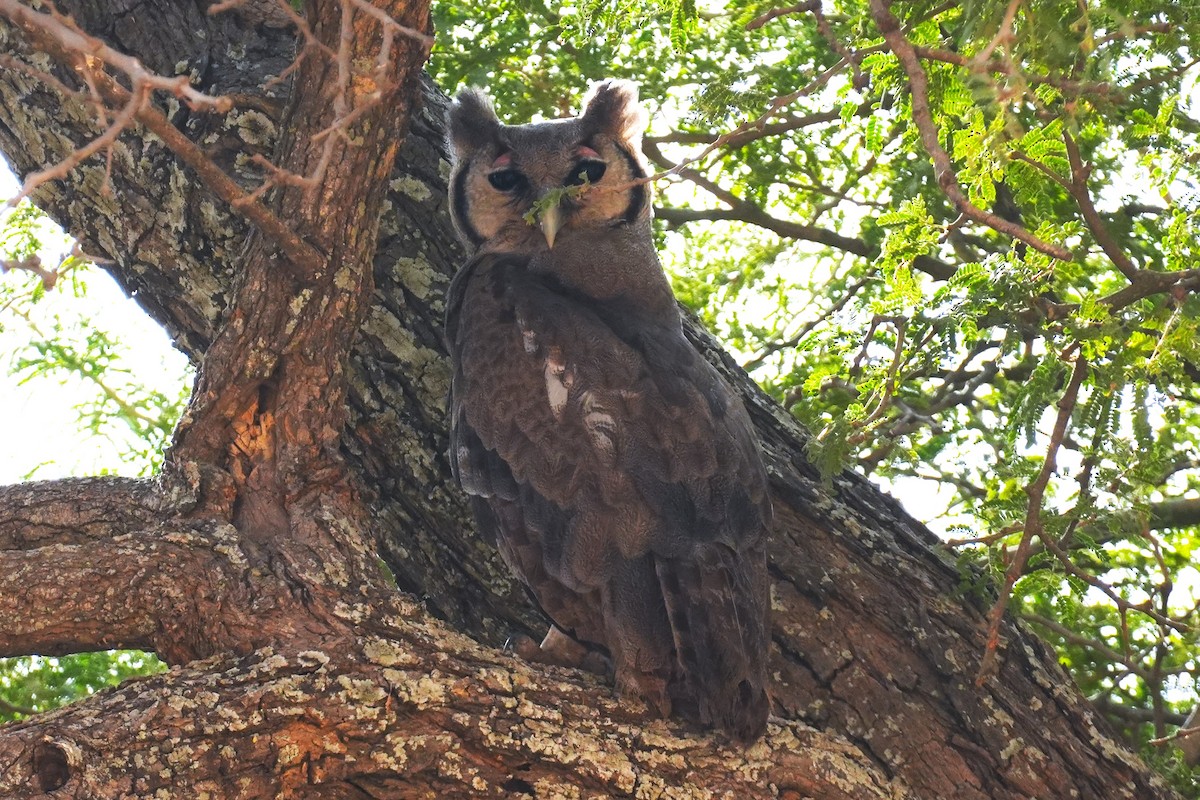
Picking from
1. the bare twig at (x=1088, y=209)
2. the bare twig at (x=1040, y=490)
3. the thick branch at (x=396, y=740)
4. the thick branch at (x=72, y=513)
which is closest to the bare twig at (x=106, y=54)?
the thick branch at (x=396, y=740)

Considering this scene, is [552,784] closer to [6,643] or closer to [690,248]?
[6,643]

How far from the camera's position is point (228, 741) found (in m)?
2.55

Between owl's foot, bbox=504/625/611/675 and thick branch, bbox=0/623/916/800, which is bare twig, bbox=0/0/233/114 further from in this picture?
owl's foot, bbox=504/625/611/675

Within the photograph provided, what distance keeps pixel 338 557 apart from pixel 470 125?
5.63 feet

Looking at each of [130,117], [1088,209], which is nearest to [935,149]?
[1088,209]

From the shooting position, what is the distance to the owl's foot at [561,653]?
3463mm

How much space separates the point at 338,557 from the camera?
3094mm

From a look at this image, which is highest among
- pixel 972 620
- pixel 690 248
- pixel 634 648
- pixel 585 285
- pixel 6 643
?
pixel 690 248

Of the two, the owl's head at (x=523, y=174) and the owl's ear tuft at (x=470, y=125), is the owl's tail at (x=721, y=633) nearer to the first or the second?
the owl's head at (x=523, y=174)

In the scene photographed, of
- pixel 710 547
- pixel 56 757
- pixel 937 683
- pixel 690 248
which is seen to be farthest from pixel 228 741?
pixel 690 248

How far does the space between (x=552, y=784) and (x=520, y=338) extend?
1357mm

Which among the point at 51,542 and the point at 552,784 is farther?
the point at 51,542

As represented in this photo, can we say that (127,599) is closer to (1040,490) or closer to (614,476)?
(614,476)

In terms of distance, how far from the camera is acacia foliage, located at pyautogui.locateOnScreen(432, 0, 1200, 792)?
9.19 ft
